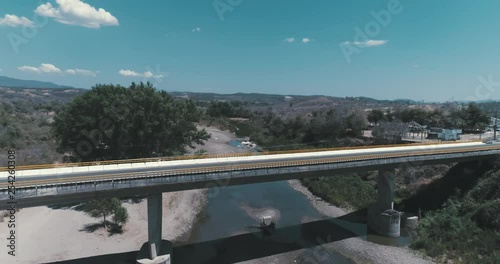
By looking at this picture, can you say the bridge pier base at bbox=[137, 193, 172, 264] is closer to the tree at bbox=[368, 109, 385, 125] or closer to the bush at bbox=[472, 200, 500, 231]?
the bush at bbox=[472, 200, 500, 231]

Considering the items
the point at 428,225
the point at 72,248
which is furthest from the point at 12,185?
the point at 428,225

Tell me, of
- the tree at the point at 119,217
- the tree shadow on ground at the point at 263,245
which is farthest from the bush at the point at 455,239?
the tree at the point at 119,217

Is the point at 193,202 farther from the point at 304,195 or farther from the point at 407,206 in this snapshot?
the point at 407,206

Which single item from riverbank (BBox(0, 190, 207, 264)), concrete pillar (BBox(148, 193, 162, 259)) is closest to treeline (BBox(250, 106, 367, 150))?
riverbank (BBox(0, 190, 207, 264))

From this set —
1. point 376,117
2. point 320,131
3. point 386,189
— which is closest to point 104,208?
point 386,189

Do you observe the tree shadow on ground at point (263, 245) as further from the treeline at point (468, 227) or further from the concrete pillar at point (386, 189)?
the treeline at point (468, 227)
